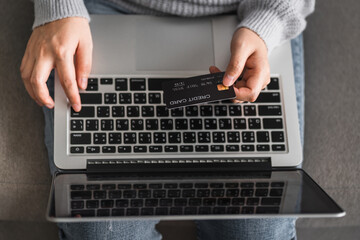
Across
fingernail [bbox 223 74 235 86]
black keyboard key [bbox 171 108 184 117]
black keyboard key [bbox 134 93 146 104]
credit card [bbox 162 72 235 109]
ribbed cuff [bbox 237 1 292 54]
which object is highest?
ribbed cuff [bbox 237 1 292 54]

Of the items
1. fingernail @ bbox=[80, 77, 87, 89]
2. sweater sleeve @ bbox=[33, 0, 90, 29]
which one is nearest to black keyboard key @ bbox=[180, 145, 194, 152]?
fingernail @ bbox=[80, 77, 87, 89]

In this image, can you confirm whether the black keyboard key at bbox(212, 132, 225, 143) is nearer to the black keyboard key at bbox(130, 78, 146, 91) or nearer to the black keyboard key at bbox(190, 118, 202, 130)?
the black keyboard key at bbox(190, 118, 202, 130)

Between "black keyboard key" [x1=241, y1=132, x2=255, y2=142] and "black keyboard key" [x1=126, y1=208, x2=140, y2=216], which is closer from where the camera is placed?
"black keyboard key" [x1=126, y1=208, x2=140, y2=216]

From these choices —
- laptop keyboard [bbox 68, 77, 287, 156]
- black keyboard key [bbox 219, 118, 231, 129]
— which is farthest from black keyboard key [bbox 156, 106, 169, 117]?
black keyboard key [bbox 219, 118, 231, 129]

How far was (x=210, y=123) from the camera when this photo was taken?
0.68 meters

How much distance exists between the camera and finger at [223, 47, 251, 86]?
62cm

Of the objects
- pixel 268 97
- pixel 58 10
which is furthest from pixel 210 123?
pixel 58 10

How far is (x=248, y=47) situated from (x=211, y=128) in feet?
0.54

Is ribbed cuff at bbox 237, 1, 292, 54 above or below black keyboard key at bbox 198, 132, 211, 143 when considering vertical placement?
above

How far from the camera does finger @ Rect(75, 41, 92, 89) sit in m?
0.66

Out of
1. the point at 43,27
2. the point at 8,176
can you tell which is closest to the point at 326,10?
the point at 43,27

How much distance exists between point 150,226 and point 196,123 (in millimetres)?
268

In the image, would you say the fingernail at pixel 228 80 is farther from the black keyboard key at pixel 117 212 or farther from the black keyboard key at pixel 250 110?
the black keyboard key at pixel 117 212

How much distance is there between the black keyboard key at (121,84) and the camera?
68cm
